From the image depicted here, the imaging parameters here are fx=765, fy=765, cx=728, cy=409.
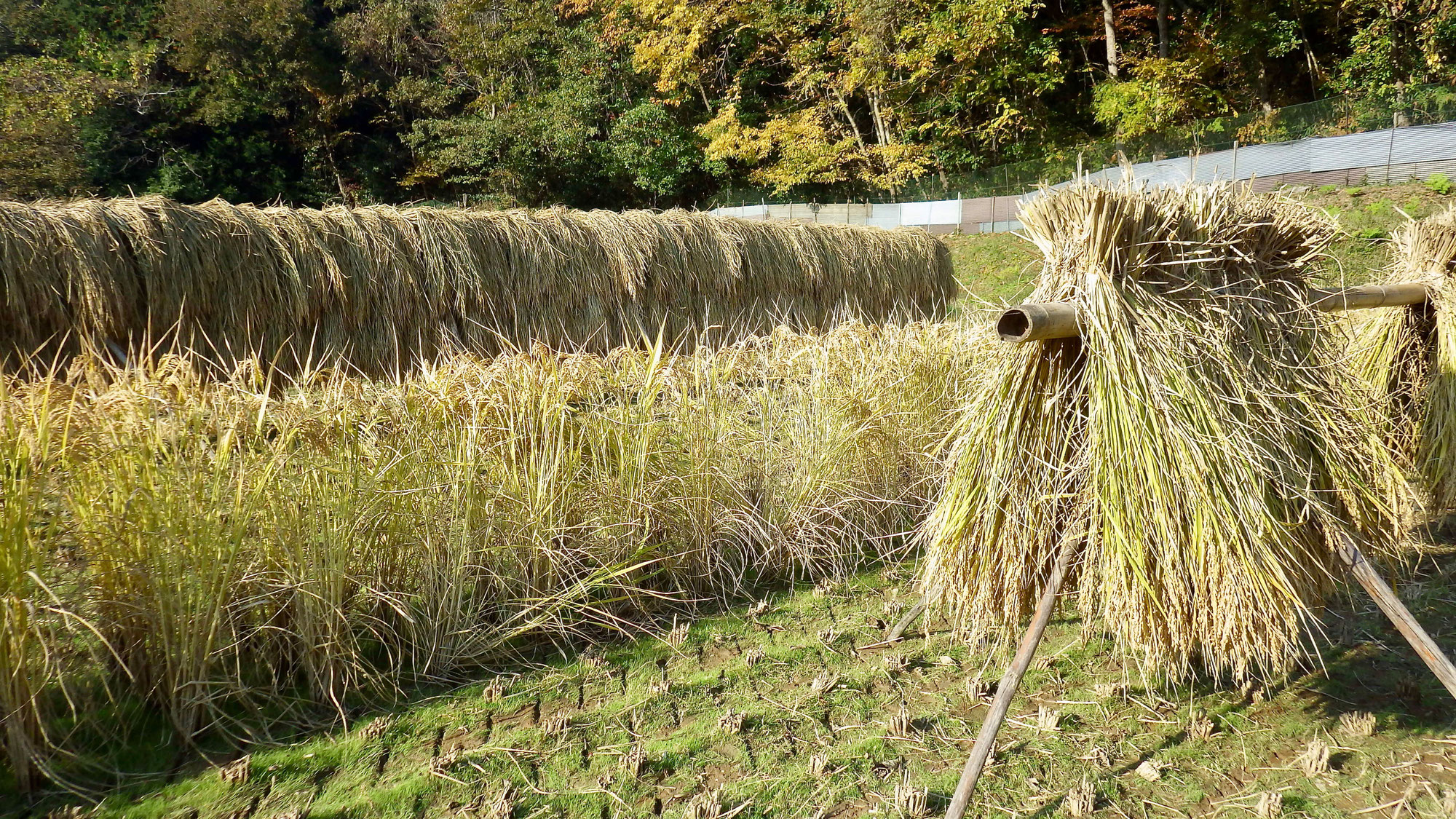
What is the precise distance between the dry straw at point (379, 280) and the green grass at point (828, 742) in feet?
4.38

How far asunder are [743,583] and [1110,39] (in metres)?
17.4

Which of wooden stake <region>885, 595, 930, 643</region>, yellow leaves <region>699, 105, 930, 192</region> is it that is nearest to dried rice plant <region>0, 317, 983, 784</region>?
wooden stake <region>885, 595, 930, 643</region>

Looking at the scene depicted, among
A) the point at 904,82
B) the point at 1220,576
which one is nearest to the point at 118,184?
the point at 904,82

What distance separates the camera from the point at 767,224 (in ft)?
25.3

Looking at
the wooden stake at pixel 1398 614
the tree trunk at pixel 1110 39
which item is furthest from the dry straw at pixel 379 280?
the tree trunk at pixel 1110 39

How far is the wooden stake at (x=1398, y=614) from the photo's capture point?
1.85 meters

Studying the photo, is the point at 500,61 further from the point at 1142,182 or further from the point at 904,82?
the point at 1142,182

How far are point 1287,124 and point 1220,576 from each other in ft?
46.2

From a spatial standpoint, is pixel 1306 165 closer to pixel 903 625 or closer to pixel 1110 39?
pixel 1110 39

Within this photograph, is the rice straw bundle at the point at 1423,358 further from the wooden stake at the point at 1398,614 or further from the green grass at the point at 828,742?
the wooden stake at the point at 1398,614

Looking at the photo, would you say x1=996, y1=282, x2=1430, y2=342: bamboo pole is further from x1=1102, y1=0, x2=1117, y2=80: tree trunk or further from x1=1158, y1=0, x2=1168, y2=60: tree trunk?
x1=1102, y1=0, x2=1117, y2=80: tree trunk

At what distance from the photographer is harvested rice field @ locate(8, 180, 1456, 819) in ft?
5.90

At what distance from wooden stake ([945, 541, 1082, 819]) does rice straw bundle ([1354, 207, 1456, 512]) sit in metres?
1.83

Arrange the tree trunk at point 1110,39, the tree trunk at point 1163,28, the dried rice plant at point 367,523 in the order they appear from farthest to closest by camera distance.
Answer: the tree trunk at point 1110,39
the tree trunk at point 1163,28
the dried rice plant at point 367,523
